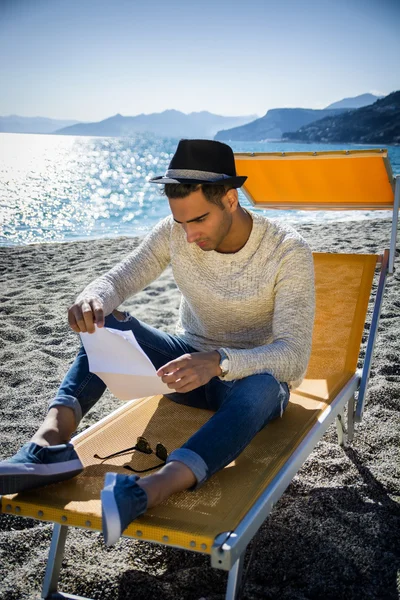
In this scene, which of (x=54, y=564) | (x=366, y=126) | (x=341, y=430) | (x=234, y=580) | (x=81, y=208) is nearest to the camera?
(x=234, y=580)


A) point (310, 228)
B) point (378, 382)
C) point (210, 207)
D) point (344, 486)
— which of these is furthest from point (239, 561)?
point (310, 228)

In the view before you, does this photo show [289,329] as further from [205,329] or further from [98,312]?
[98,312]

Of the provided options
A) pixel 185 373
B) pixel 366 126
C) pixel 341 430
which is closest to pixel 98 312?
pixel 185 373

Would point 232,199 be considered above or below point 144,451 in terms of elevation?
above

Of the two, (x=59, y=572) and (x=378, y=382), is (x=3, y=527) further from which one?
(x=378, y=382)

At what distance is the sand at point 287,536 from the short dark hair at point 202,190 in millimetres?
1392

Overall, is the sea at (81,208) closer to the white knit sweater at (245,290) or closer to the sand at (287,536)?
the sand at (287,536)

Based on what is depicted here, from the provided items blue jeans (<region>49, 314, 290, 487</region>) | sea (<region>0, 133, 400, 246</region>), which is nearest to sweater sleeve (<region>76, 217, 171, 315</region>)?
blue jeans (<region>49, 314, 290, 487</region>)

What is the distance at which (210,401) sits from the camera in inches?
102

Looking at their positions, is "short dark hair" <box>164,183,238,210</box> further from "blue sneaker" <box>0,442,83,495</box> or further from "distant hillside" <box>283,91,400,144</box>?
"distant hillside" <box>283,91,400,144</box>

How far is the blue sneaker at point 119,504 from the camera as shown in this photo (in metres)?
1.64

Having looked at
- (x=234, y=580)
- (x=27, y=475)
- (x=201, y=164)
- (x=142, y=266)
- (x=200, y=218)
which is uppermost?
(x=201, y=164)

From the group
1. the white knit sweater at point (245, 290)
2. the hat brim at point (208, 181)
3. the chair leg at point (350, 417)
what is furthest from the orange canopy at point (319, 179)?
the chair leg at point (350, 417)

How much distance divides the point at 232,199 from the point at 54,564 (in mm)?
1594
